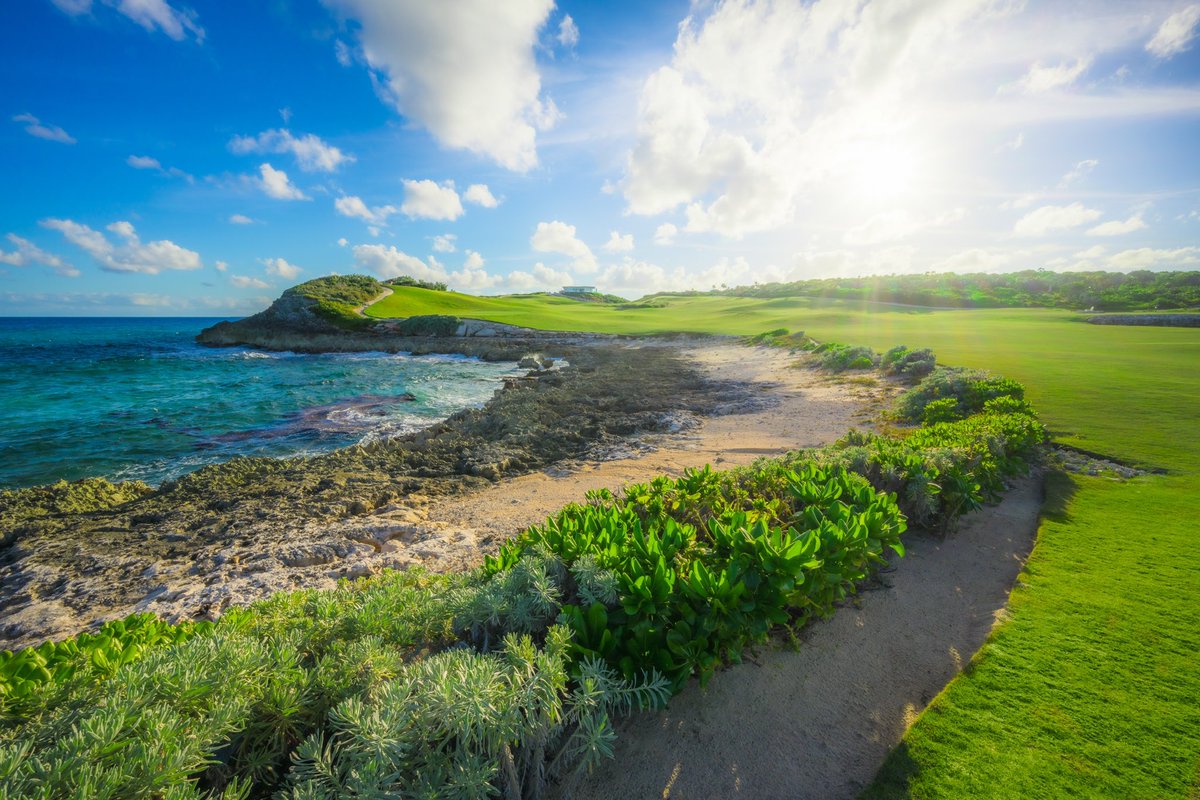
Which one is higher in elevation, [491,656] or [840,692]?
[491,656]

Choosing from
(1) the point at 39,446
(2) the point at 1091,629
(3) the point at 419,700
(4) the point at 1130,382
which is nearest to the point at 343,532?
(3) the point at 419,700

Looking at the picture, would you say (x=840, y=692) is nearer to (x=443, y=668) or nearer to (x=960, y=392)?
(x=443, y=668)

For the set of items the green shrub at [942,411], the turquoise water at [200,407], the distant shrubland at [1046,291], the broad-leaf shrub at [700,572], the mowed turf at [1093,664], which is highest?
the distant shrubland at [1046,291]

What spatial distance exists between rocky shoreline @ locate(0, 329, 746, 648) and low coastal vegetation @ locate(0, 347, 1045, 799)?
2.99 metres

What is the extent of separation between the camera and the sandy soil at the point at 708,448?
8516 mm

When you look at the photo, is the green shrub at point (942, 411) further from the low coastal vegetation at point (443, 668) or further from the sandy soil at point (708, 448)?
the low coastal vegetation at point (443, 668)

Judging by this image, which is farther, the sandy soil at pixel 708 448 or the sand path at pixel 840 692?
the sandy soil at pixel 708 448

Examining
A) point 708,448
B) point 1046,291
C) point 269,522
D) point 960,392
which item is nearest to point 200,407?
point 269,522

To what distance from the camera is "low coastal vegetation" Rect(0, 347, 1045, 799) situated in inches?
73.8

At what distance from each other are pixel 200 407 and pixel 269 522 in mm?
15006

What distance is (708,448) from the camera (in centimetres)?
1134

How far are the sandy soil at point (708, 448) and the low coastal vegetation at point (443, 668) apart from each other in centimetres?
285

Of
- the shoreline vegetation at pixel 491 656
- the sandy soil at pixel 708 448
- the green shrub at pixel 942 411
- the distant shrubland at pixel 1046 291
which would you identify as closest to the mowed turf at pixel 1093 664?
the shoreline vegetation at pixel 491 656

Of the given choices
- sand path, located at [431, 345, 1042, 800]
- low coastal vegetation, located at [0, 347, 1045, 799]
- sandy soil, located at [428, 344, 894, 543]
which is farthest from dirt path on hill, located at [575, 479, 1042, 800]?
sandy soil, located at [428, 344, 894, 543]
